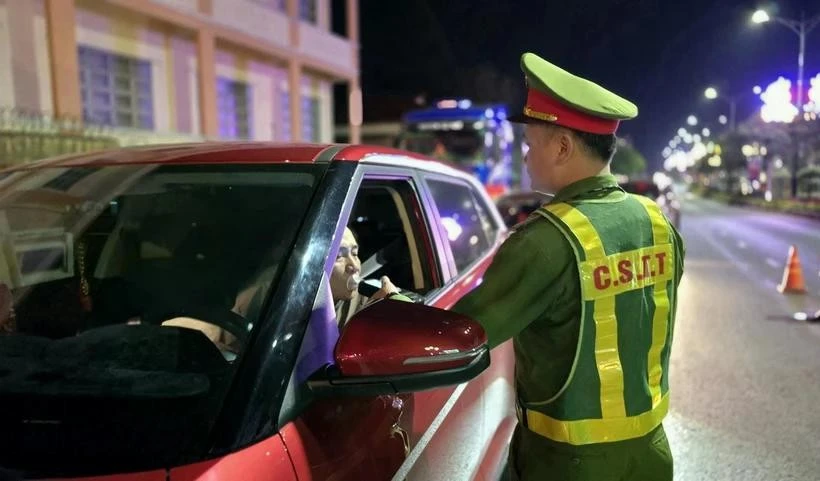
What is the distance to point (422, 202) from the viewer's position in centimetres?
267

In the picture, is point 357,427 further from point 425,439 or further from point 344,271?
point 344,271

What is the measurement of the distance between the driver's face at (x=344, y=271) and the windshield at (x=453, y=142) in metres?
15.8

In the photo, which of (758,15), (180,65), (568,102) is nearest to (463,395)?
(568,102)

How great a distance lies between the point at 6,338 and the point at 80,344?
21cm

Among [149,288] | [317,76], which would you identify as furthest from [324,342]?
[317,76]

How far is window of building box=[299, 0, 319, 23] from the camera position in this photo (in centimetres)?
1966

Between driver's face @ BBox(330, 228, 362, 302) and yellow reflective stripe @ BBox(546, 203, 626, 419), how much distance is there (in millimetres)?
871

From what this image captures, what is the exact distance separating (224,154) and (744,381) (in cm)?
475

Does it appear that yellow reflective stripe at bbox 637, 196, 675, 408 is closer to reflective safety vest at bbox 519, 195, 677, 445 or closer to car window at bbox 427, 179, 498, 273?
reflective safety vest at bbox 519, 195, 677, 445

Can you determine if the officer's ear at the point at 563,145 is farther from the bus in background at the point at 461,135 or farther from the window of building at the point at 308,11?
the window of building at the point at 308,11

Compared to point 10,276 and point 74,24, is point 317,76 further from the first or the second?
point 10,276

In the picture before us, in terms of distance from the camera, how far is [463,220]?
12.5ft

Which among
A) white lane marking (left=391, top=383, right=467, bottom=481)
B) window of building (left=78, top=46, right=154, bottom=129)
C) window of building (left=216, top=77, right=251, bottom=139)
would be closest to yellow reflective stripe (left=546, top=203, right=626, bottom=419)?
white lane marking (left=391, top=383, right=467, bottom=481)

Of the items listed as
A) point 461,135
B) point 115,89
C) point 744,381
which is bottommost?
point 744,381
